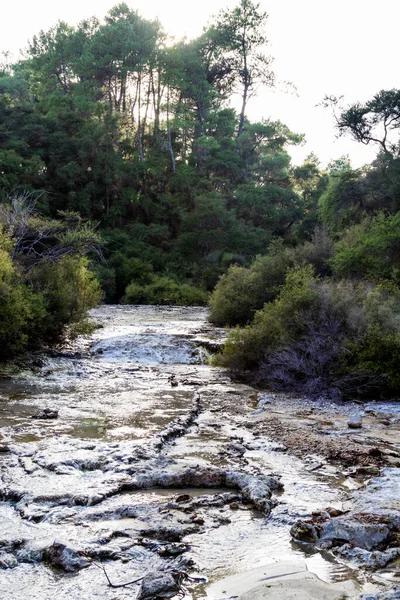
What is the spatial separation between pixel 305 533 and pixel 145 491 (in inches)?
86.1

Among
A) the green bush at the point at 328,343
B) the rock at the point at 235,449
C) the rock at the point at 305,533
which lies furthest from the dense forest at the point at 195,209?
the rock at the point at 305,533

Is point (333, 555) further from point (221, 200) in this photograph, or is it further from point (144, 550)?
point (221, 200)

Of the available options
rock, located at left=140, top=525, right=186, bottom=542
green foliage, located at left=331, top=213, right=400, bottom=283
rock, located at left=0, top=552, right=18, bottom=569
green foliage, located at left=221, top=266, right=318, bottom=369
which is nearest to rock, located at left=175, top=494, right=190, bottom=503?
rock, located at left=140, top=525, right=186, bottom=542

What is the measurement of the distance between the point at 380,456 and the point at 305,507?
2.37 meters

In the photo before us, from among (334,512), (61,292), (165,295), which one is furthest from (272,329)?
(165,295)

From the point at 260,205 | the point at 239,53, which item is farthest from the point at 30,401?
the point at 239,53

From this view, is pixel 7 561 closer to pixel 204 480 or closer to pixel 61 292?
pixel 204 480

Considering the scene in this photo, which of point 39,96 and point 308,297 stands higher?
point 39,96

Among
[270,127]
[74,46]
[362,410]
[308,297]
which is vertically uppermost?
[74,46]

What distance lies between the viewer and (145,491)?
22.3 ft

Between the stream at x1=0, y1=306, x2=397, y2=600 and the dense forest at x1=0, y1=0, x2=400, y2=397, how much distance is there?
2801mm

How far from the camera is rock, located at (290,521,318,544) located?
5.27 metres

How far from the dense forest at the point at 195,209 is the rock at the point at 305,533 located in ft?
24.6

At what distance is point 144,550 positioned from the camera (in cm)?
516
